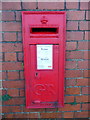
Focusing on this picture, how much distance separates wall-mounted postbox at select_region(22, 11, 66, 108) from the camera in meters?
1.43

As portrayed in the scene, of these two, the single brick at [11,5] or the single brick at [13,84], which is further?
the single brick at [13,84]

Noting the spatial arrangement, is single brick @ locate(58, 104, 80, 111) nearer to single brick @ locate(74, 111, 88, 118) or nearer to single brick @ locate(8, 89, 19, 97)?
single brick @ locate(74, 111, 88, 118)

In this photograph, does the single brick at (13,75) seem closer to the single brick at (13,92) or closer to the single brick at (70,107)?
the single brick at (13,92)

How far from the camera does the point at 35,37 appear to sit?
4.68ft

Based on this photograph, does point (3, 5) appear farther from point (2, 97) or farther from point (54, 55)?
point (2, 97)

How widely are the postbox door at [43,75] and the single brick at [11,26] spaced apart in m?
0.25

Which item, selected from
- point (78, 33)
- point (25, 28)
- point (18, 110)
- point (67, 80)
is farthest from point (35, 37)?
point (18, 110)

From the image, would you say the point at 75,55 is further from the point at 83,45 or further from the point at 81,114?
the point at 81,114

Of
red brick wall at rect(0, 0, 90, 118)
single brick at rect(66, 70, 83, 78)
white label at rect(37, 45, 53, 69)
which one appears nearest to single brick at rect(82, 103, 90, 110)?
red brick wall at rect(0, 0, 90, 118)

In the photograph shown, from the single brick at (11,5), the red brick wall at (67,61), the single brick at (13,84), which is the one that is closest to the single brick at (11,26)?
the red brick wall at (67,61)

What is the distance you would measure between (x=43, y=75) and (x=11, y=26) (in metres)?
0.60

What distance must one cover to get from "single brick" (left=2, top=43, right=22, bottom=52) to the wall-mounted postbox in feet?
0.33

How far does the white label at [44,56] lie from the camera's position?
1.45 m

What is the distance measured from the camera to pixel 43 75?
1505mm
